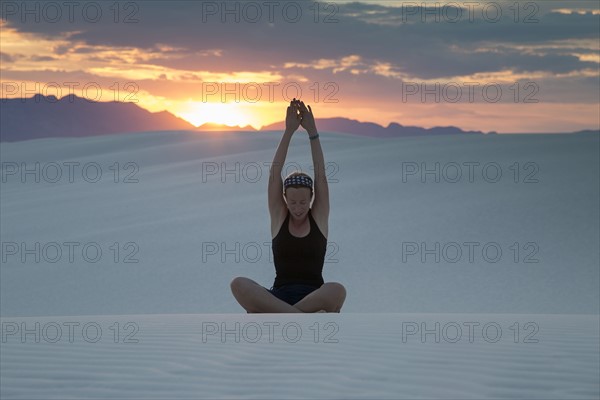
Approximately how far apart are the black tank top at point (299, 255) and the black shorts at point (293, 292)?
25mm

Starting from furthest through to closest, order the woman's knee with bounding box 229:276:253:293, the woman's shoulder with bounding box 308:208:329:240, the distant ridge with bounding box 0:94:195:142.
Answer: the distant ridge with bounding box 0:94:195:142 < the woman's knee with bounding box 229:276:253:293 < the woman's shoulder with bounding box 308:208:329:240

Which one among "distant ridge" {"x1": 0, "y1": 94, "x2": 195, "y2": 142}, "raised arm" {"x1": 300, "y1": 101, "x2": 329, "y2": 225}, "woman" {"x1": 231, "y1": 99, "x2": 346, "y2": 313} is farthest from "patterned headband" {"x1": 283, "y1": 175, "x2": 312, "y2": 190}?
"distant ridge" {"x1": 0, "y1": 94, "x2": 195, "y2": 142}

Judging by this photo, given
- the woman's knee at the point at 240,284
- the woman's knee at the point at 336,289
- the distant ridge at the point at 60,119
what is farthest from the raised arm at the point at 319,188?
the distant ridge at the point at 60,119

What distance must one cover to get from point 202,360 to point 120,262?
10.4 m

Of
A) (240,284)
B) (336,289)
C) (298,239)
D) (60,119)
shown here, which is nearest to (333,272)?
(240,284)

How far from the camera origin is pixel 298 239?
238 inches

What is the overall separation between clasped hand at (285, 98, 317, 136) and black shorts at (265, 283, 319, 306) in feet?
3.13

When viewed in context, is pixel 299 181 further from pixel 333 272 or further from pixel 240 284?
pixel 333 272

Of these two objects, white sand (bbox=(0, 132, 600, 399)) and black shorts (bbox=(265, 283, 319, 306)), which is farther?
black shorts (bbox=(265, 283, 319, 306))

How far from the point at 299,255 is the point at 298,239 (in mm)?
109

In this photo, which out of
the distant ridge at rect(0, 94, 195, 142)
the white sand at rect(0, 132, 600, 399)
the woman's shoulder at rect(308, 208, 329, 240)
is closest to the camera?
the white sand at rect(0, 132, 600, 399)

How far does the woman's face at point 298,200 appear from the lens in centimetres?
600

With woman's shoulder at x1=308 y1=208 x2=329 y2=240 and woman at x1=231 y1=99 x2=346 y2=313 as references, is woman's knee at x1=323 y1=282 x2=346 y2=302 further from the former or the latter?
woman's shoulder at x1=308 y1=208 x2=329 y2=240

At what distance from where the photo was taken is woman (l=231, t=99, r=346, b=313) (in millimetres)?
6043
